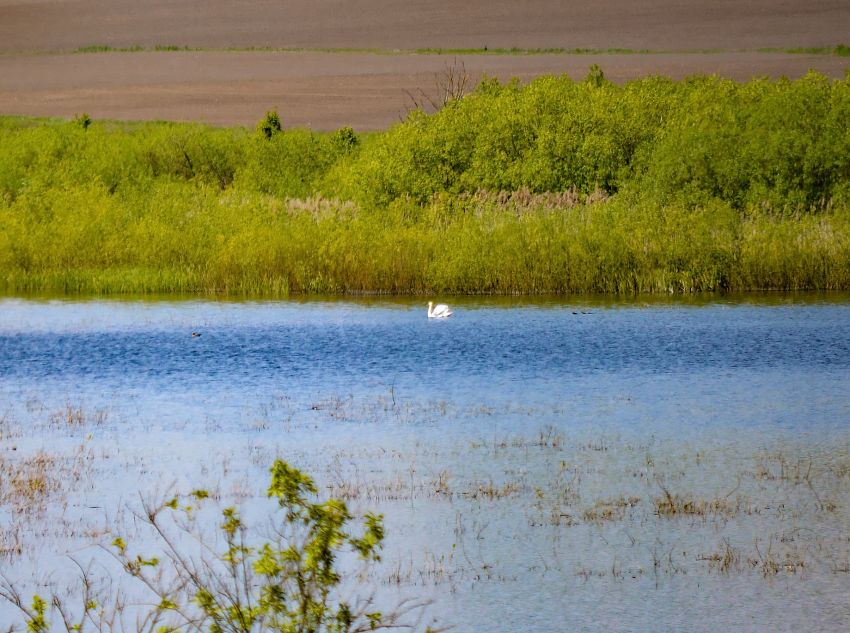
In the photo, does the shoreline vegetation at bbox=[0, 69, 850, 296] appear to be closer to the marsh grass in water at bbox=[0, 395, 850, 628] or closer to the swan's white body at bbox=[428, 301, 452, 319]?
the swan's white body at bbox=[428, 301, 452, 319]

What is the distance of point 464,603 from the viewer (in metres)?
9.67

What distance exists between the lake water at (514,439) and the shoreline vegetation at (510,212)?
456cm

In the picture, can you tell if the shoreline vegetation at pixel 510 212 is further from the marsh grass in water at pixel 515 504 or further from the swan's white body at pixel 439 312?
the marsh grass in water at pixel 515 504

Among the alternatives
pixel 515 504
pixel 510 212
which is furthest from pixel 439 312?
pixel 515 504

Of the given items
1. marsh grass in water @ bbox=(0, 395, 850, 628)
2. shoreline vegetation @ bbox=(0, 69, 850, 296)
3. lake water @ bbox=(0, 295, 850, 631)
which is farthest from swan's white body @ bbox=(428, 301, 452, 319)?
marsh grass in water @ bbox=(0, 395, 850, 628)

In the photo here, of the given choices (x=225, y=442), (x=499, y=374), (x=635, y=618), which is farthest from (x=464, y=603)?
(x=499, y=374)

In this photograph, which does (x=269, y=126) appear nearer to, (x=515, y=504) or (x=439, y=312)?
(x=439, y=312)

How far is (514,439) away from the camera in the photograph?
16.0m

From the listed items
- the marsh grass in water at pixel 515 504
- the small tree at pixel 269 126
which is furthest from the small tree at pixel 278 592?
the small tree at pixel 269 126

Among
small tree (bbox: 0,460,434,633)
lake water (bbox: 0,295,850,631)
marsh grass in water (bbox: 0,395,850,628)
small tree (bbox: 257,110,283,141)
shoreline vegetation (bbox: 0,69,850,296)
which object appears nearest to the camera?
small tree (bbox: 0,460,434,633)

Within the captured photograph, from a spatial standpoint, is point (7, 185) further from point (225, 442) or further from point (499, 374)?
point (225, 442)

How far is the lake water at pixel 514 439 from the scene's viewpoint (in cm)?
1013

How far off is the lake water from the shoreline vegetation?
4.56 metres

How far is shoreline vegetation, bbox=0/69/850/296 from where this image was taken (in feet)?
117
